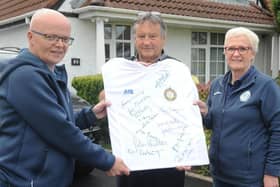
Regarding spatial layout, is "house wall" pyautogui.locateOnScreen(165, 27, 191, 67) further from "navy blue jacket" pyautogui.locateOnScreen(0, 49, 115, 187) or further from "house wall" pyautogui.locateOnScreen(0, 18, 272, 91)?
"navy blue jacket" pyautogui.locateOnScreen(0, 49, 115, 187)

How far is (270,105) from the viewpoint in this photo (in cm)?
277

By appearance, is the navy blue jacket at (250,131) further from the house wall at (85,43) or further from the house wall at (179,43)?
the house wall at (179,43)

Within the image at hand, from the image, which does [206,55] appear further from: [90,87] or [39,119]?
[39,119]

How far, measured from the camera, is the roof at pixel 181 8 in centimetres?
1145

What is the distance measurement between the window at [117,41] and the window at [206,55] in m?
2.85

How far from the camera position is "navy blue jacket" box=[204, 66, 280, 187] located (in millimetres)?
2795

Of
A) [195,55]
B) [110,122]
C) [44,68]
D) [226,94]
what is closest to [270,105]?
[226,94]

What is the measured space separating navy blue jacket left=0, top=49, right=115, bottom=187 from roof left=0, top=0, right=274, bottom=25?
8880 mm

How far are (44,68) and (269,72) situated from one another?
15396 mm

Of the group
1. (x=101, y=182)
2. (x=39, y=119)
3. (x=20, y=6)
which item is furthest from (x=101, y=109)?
(x=20, y=6)

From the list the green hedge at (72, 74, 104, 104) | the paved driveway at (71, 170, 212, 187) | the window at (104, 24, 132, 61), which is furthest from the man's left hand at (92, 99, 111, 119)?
the window at (104, 24, 132, 61)

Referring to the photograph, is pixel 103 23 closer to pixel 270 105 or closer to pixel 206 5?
pixel 206 5

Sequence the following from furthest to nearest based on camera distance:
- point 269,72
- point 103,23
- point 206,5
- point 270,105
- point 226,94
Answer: point 269,72
point 206,5
point 103,23
point 226,94
point 270,105

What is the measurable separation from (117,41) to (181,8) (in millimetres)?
2440
